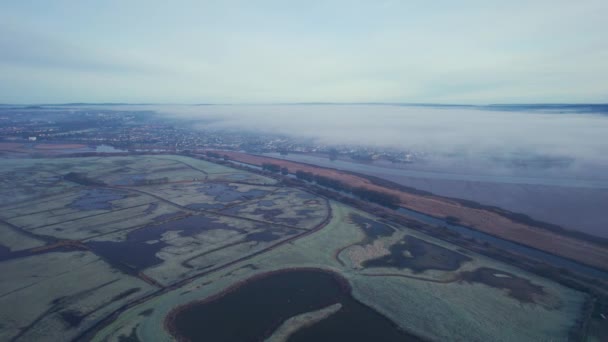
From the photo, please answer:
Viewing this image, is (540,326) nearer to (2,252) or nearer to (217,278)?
(217,278)

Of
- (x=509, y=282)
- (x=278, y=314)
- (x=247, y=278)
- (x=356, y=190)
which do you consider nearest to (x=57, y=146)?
(x=356, y=190)

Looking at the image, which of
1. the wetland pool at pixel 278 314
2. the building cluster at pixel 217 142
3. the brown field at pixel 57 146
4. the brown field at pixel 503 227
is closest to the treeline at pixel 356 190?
the brown field at pixel 503 227

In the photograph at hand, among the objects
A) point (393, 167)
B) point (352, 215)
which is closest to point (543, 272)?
point (352, 215)

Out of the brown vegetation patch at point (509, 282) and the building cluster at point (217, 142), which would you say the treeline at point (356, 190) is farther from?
the building cluster at point (217, 142)

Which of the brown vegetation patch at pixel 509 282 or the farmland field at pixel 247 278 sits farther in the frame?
the brown vegetation patch at pixel 509 282

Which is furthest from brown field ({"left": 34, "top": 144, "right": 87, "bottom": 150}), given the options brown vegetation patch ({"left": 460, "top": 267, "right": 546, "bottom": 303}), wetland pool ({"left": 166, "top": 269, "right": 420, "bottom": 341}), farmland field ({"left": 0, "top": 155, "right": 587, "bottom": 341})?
brown vegetation patch ({"left": 460, "top": 267, "right": 546, "bottom": 303})

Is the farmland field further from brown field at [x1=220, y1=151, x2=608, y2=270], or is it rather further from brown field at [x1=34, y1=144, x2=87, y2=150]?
brown field at [x1=34, y1=144, x2=87, y2=150]

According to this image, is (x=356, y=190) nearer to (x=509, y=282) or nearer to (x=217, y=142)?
(x=509, y=282)
